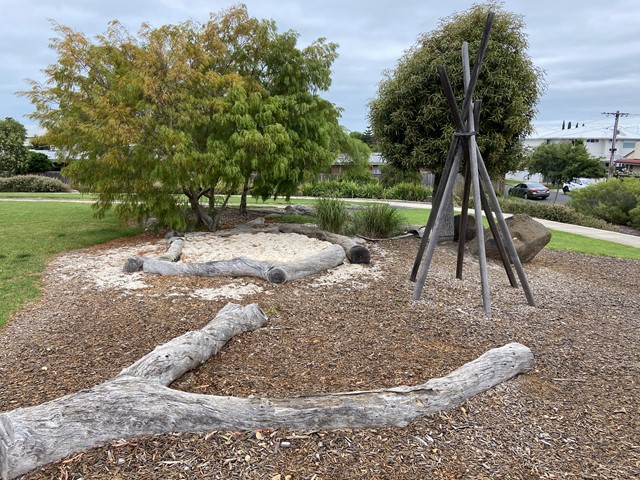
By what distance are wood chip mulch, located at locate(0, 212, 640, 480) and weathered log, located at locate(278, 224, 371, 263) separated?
2.21 ft

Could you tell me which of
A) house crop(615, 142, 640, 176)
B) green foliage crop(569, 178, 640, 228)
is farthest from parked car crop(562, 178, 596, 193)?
green foliage crop(569, 178, 640, 228)

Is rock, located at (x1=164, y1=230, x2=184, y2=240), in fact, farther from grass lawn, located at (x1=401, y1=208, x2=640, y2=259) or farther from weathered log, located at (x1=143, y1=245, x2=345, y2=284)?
grass lawn, located at (x1=401, y1=208, x2=640, y2=259)

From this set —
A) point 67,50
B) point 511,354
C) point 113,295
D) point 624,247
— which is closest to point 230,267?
point 113,295

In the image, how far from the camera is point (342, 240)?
26.4 ft

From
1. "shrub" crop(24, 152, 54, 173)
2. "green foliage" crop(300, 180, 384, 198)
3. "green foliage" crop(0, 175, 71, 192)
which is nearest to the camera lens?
"green foliage" crop(0, 175, 71, 192)

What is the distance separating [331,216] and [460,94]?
132 inches

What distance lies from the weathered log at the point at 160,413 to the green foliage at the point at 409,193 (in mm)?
23299

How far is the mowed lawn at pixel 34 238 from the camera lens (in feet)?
18.8

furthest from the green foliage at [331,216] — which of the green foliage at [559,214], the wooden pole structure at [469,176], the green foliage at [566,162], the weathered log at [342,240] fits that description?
the green foliage at [566,162]

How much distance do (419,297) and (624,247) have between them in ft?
28.1

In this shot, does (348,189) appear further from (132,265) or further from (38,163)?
(38,163)

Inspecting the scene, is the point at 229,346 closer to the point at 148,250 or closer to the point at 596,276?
the point at 148,250

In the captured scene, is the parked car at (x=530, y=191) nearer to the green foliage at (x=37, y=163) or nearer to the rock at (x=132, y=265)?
the rock at (x=132, y=265)

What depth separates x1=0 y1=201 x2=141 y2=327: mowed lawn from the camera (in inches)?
226
